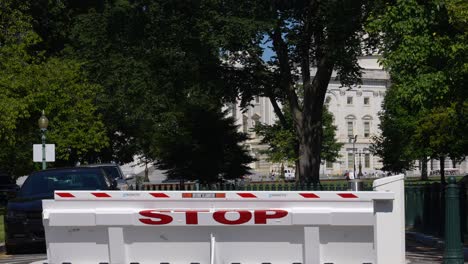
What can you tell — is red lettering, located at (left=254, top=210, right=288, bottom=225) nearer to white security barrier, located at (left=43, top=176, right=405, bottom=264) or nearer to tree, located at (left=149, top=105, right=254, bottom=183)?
white security barrier, located at (left=43, top=176, right=405, bottom=264)

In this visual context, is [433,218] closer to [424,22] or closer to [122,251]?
[424,22]

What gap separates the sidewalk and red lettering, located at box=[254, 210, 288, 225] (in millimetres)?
6304

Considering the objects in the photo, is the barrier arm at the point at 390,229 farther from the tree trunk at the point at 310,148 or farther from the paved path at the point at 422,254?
the tree trunk at the point at 310,148

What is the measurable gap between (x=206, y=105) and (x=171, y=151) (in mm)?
2870

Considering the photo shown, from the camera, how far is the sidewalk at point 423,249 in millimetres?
16109

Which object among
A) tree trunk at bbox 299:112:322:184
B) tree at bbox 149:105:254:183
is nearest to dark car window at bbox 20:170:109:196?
tree trunk at bbox 299:112:322:184

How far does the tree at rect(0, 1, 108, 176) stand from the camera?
3550 cm

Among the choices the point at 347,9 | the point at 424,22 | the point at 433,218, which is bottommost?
the point at 433,218

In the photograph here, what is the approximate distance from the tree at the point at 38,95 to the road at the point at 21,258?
15204 millimetres

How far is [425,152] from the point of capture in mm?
64000

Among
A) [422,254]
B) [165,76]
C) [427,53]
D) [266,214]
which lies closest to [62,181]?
[422,254]

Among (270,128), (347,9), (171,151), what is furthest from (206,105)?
(270,128)

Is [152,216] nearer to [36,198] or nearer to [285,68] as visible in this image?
[36,198]

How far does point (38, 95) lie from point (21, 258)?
802 inches
